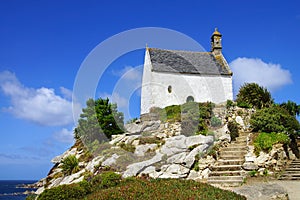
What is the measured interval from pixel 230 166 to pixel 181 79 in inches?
583

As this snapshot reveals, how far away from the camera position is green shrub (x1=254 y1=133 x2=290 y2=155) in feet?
51.3

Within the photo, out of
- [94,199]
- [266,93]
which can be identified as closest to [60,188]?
[94,199]

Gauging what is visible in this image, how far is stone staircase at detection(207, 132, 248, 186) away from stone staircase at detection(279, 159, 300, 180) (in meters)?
2.22

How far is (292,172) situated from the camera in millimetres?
14922

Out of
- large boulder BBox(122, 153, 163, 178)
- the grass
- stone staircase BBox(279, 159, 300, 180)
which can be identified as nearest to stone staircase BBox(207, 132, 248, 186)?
stone staircase BBox(279, 159, 300, 180)

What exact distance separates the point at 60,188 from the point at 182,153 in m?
8.41

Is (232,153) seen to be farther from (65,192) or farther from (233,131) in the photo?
(65,192)

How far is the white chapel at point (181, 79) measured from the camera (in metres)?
27.6

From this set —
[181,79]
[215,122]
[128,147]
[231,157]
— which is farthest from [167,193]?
[181,79]

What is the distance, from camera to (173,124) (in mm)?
21203

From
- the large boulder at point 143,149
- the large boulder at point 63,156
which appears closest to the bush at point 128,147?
the large boulder at point 143,149

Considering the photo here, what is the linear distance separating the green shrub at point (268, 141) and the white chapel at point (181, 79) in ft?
40.7

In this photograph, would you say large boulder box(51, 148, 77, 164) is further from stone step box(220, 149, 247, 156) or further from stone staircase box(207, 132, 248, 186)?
stone staircase box(207, 132, 248, 186)

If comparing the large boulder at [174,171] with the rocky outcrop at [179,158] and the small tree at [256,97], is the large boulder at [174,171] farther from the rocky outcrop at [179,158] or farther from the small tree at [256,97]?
the small tree at [256,97]
